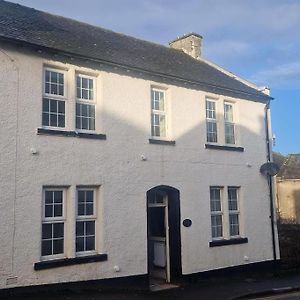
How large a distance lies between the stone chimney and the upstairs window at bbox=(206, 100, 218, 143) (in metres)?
4.58

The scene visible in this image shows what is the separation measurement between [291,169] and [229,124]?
63.8 ft

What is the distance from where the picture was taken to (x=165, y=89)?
13.5m

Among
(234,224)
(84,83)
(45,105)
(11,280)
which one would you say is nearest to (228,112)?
(234,224)

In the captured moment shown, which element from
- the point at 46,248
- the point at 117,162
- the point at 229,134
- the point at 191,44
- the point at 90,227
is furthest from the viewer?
the point at 191,44

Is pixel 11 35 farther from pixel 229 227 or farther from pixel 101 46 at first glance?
pixel 229 227

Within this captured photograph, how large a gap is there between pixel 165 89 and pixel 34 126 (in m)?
4.89

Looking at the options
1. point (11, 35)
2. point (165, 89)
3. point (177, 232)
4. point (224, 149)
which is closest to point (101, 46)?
point (165, 89)

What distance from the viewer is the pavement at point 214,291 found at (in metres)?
10.2

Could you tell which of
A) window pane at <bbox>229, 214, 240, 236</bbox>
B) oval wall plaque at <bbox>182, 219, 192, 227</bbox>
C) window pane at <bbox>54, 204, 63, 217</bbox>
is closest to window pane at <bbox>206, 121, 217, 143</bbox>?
window pane at <bbox>229, 214, 240, 236</bbox>

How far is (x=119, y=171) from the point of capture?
1166 cm

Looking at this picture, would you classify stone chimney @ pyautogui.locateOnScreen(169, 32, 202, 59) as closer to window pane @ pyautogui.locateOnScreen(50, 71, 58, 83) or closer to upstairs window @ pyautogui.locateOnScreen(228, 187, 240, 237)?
upstairs window @ pyautogui.locateOnScreen(228, 187, 240, 237)

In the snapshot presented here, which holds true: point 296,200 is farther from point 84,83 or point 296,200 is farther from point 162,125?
point 84,83

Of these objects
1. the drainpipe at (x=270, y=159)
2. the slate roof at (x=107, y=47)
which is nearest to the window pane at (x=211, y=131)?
the slate roof at (x=107, y=47)

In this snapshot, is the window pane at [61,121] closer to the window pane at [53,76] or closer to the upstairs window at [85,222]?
the window pane at [53,76]
